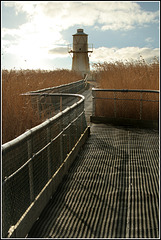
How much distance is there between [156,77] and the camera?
34.0 ft

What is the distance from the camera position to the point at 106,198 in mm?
4430

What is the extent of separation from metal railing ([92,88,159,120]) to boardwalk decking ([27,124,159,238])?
10.4ft

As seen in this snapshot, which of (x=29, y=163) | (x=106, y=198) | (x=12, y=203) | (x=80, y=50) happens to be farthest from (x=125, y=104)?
(x=80, y=50)

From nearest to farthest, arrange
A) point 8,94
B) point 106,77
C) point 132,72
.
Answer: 1. point 8,94
2. point 132,72
3. point 106,77

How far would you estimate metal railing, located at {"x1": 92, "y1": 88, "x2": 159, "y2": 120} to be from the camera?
10.1 m

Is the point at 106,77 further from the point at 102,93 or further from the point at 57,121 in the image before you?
the point at 57,121

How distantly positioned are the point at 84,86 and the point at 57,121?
2121 centimetres

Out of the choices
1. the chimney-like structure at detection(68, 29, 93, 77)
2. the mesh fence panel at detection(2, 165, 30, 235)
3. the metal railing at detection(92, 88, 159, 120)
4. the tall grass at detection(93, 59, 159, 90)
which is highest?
the chimney-like structure at detection(68, 29, 93, 77)

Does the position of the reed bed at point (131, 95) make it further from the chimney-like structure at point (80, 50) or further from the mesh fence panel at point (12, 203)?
the chimney-like structure at point (80, 50)

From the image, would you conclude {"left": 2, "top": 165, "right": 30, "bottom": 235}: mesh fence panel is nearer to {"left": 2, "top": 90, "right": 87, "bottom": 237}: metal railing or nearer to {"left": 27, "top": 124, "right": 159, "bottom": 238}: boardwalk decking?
{"left": 2, "top": 90, "right": 87, "bottom": 237}: metal railing

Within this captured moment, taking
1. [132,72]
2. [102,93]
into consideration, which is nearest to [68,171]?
[102,93]

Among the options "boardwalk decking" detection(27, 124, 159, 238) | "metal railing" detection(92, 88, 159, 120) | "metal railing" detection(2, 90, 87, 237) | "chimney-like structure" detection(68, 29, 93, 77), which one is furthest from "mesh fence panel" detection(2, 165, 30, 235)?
"chimney-like structure" detection(68, 29, 93, 77)

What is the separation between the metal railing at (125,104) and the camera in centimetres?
1012

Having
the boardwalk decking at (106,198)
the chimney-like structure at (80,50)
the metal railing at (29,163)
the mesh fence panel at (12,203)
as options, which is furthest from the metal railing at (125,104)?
the chimney-like structure at (80,50)
